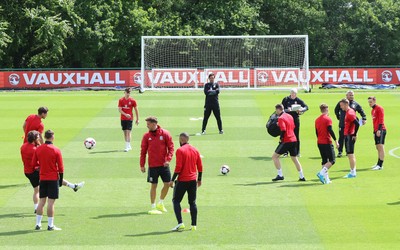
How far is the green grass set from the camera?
619 inches

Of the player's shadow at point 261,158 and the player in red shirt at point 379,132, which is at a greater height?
the player in red shirt at point 379,132

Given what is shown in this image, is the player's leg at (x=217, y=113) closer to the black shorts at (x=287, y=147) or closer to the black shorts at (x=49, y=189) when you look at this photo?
the black shorts at (x=287, y=147)

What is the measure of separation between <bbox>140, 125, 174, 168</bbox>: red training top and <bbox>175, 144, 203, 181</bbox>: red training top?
5.23 ft

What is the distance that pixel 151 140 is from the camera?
58.1 ft

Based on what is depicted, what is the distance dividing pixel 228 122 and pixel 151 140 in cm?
1751

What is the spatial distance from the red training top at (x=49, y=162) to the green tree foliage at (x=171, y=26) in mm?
42353

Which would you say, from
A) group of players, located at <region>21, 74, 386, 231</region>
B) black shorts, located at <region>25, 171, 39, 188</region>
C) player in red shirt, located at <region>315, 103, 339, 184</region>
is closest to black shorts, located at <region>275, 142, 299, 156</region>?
group of players, located at <region>21, 74, 386, 231</region>

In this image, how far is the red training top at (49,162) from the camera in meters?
16.2

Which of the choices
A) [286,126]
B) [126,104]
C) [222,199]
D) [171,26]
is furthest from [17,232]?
[171,26]

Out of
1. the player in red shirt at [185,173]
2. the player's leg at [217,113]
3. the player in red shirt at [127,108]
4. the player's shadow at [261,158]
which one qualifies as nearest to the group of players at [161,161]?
the player in red shirt at [185,173]

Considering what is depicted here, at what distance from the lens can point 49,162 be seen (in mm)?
16188

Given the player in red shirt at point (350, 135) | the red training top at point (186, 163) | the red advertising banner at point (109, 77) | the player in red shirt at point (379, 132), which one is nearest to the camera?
the red training top at point (186, 163)

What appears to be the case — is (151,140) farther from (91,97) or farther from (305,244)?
(91,97)

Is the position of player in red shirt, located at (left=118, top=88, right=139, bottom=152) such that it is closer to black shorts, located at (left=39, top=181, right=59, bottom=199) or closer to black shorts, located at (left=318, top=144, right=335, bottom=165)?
black shorts, located at (left=318, top=144, right=335, bottom=165)
